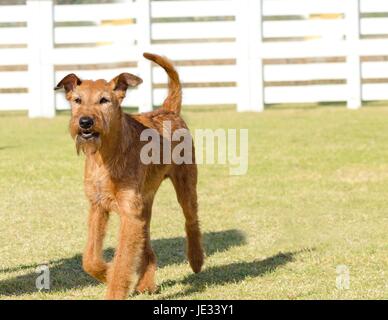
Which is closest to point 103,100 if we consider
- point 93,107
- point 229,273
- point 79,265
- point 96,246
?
point 93,107

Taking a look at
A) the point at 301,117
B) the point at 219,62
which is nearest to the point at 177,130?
the point at 301,117

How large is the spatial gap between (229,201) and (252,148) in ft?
12.1

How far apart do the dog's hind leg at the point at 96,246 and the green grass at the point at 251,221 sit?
9.0 inches

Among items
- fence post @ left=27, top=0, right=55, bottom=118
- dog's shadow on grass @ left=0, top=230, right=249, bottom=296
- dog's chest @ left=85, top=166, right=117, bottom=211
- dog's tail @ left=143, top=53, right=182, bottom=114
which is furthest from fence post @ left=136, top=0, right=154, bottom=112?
dog's chest @ left=85, top=166, right=117, bottom=211

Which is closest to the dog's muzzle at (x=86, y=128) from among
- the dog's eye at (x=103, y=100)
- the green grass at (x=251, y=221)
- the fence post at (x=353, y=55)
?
the dog's eye at (x=103, y=100)

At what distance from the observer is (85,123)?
5352 mm

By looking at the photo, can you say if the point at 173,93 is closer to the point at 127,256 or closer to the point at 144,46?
the point at 127,256

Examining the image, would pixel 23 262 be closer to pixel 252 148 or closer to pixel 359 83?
pixel 252 148

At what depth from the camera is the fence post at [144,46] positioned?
18406 mm

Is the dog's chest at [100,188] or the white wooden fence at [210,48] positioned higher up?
the white wooden fence at [210,48]

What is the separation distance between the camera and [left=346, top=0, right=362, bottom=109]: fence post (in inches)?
722

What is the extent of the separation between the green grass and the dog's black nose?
1109mm

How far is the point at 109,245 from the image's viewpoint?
7766 millimetres

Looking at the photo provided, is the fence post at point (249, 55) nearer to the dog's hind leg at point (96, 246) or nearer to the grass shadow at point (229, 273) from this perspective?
the grass shadow at point (229, 273)
